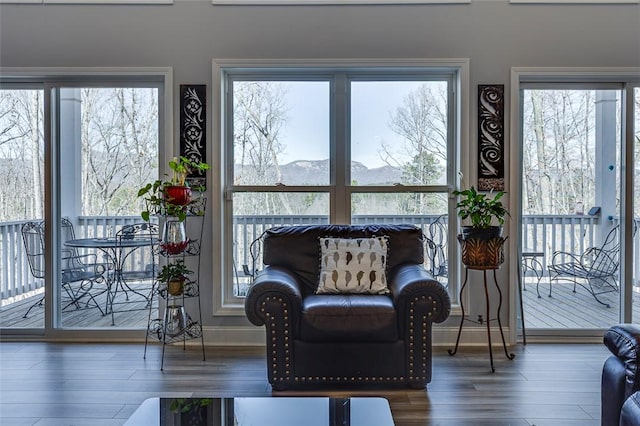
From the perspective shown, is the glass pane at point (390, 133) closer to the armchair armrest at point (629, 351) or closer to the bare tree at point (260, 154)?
the bare tree at point (260, 154)

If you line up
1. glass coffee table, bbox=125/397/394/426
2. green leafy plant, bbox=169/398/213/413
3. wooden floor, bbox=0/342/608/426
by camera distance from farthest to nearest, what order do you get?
wooden floor, bbox=0/342/608/426 → green leafy plant, bbox=169/398/213/413 → glass coffee table, bbox=125/397/394/426

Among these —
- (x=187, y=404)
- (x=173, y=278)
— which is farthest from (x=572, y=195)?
(x=187, y=404)

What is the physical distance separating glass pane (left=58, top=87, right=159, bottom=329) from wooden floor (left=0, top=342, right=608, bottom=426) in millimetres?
595

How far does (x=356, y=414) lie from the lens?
6.17 ft

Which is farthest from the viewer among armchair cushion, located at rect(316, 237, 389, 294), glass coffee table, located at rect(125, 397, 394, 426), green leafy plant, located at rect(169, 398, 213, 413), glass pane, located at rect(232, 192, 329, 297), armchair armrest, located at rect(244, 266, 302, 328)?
glass pane, located at rect(232, 192, 329, 297)

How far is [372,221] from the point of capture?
4008 mm

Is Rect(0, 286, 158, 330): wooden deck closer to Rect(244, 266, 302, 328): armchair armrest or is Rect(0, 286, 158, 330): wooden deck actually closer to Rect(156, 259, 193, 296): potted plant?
Rect(156, 259, 193, 296): potted plant

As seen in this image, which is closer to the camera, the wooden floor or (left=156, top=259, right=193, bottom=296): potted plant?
the wooden floor

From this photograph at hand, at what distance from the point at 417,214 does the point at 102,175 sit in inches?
108

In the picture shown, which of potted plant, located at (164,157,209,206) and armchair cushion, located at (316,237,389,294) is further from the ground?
potted plant, located at (164,157,209,206)

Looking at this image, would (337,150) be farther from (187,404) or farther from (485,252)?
(187,404)

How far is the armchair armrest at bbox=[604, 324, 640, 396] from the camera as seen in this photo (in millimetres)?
1847

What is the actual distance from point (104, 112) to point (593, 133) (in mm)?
4219

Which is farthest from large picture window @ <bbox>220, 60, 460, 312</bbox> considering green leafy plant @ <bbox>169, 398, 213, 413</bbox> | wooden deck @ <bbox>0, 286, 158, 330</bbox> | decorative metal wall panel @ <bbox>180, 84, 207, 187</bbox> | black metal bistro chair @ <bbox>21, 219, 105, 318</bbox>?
green leafy plant @ <bbox>169, 398, 213, 413</bbox>
